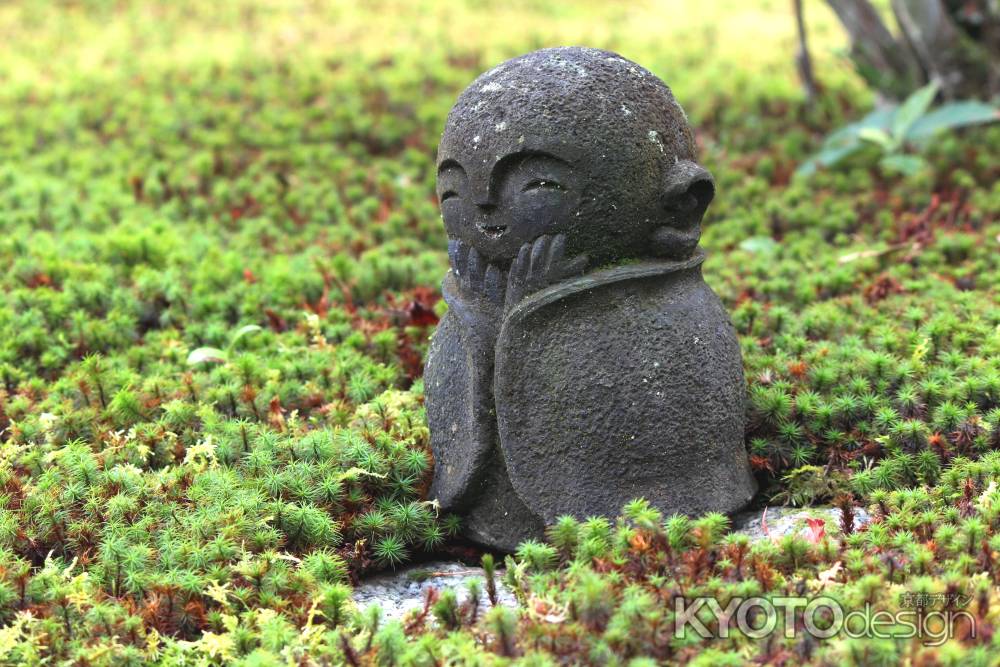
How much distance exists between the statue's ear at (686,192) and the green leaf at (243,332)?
2.01 metres

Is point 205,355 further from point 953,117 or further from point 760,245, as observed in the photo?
point 953,117

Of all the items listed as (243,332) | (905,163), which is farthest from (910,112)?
(243,332)

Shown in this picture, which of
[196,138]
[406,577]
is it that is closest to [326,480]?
[406,577]

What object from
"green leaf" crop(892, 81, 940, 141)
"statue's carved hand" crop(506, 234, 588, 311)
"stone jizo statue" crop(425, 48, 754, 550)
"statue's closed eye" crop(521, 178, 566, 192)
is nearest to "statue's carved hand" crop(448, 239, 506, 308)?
"stone jizo statue" crop(425, 48, 754, 550)

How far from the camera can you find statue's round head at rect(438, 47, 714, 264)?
3.31 metres

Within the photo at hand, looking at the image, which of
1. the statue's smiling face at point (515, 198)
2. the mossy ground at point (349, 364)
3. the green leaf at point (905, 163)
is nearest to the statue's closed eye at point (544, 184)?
the statue's smiling face at point (515, 198)

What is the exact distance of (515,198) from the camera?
11.0ft

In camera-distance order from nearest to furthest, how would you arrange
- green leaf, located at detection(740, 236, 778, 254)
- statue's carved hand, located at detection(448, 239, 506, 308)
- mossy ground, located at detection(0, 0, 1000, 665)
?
mossy ground, located at detection(0, 0, 1000, 665) → statue's carved hand, located at detection(448, 239, 506, 308) → green leaf, located at detection(740, 236, 778, 254)

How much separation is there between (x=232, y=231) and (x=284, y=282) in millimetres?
1097

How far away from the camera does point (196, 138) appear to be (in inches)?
272

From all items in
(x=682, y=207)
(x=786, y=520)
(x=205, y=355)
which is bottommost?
(x=786, y=520)

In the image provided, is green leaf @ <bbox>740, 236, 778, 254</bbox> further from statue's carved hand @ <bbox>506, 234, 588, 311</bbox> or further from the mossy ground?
statue's carved hand @ <bbox>506, 234, 588, 311</bbox>

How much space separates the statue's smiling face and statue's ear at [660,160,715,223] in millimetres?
317

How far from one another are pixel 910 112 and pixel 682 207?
3228 millimetres
